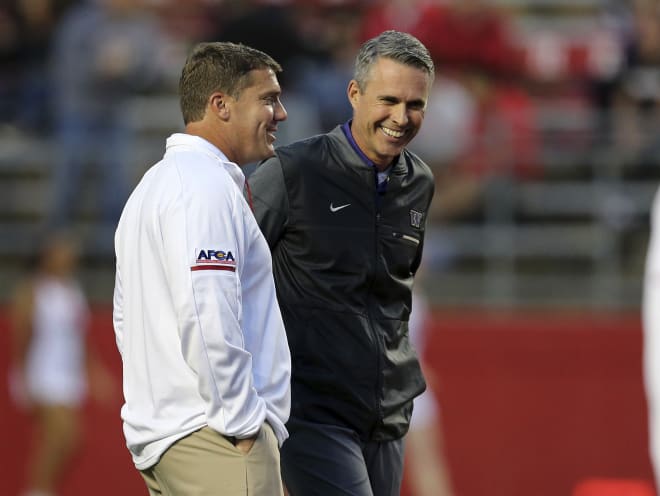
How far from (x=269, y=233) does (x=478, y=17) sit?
7.20 metres

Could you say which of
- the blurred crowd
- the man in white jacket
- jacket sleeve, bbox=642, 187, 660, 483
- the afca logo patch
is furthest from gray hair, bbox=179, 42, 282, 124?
the blurred crowd

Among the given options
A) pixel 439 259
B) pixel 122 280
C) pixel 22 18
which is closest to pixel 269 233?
pixel 122 280

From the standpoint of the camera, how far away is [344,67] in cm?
1134

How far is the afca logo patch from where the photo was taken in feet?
12.7

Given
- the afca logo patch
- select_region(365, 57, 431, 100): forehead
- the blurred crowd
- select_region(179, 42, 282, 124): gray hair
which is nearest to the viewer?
the afca logo patch

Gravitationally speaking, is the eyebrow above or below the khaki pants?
above

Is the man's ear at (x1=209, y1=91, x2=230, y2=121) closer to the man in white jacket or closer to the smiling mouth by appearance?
the man in white jacket

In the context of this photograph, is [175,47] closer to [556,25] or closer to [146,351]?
[556,25]

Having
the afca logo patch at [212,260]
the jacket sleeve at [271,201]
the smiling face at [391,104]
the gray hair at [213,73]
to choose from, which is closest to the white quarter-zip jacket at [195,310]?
the afca logo patch at [212,260]

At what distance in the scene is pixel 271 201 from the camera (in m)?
4.88

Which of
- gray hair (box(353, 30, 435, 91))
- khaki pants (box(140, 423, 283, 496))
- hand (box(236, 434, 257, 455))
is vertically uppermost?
gray hair (box(353, 30, 435, 91))

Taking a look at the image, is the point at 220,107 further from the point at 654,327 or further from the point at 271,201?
the point at 654,327

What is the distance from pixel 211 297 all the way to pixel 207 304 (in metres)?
0.02

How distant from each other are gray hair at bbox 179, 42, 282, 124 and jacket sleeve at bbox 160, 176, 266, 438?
0.33 m
